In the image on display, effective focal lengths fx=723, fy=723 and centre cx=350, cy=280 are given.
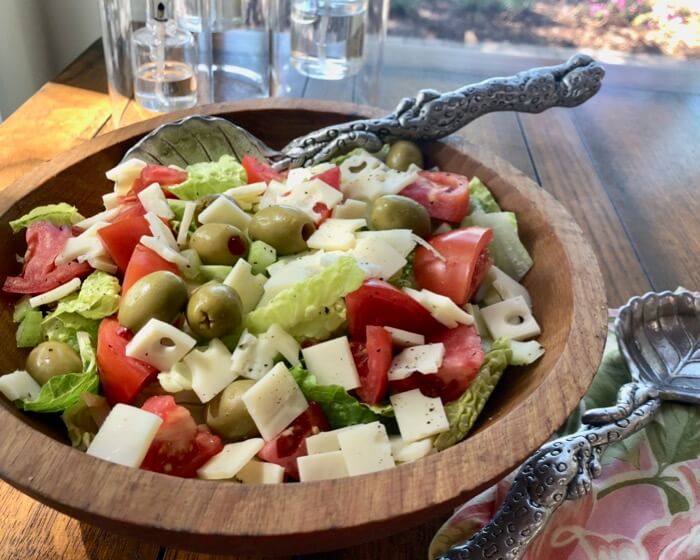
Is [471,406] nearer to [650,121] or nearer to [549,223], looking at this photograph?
[549,223]

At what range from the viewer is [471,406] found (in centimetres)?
76

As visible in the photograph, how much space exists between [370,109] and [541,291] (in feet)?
1.42

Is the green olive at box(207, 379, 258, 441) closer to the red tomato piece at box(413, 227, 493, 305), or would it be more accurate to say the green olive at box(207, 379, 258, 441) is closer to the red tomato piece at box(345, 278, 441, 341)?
the red tomato piece at box(345, 278, 441, 341)

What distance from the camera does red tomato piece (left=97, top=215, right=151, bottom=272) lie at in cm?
87

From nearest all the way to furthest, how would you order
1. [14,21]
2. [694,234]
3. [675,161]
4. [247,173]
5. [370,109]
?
[247,173], [370,109], [694,234], [675,161], [14,21]

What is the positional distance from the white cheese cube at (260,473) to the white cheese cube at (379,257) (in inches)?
10.4

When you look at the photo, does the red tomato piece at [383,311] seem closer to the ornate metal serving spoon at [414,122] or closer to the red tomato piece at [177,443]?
the red tomato piece at [177,443]

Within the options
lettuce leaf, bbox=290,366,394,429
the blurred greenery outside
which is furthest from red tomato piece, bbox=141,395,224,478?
the blurred greenery outside

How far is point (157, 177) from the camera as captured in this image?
99 centimetres

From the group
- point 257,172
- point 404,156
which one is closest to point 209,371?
point 257,172

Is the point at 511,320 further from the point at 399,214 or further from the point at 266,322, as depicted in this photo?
the point at 266,322

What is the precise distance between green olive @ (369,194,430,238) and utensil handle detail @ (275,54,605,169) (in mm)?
168

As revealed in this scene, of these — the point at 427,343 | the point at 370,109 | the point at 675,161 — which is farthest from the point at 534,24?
the point at 427,343

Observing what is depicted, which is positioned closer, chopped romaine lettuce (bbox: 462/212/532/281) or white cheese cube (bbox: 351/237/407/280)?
Result: white cheese cube (bbox: 351/237/407/280)
